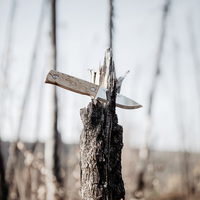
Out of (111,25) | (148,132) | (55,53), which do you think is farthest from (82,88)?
(148,132)

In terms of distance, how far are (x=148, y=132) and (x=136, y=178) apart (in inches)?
37.1

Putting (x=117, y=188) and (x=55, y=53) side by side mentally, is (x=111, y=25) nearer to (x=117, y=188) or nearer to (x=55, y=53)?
(x=117, y=188)

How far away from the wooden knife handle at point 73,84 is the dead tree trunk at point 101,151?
10 centimetres

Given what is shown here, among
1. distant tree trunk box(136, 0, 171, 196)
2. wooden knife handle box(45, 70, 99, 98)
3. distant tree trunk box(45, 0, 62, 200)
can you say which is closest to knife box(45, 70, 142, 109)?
wooden knife handle box(45, 70, 99, 98)

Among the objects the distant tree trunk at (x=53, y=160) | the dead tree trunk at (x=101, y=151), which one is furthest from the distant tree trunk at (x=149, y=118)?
the dead tree trunk at (x=101, y=151)

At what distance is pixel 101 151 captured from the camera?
1.07 m

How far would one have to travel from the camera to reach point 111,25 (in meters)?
1.51

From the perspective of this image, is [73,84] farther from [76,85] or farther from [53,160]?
[53,160]

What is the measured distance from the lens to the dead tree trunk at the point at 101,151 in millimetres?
1051

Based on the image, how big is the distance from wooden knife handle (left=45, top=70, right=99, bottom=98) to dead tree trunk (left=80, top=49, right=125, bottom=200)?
0.33 feet

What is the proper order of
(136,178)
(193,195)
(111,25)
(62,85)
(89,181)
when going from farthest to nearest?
(193,195), (136,178), (111,25), (62,85), (89,181)

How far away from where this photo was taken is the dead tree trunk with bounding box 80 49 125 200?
105 centimetres

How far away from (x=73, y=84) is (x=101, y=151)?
0.45 metres

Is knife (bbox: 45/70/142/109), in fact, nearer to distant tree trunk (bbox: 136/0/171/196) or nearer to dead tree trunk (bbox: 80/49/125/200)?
dead tree trunk (bbox: 80/49/125/200)
